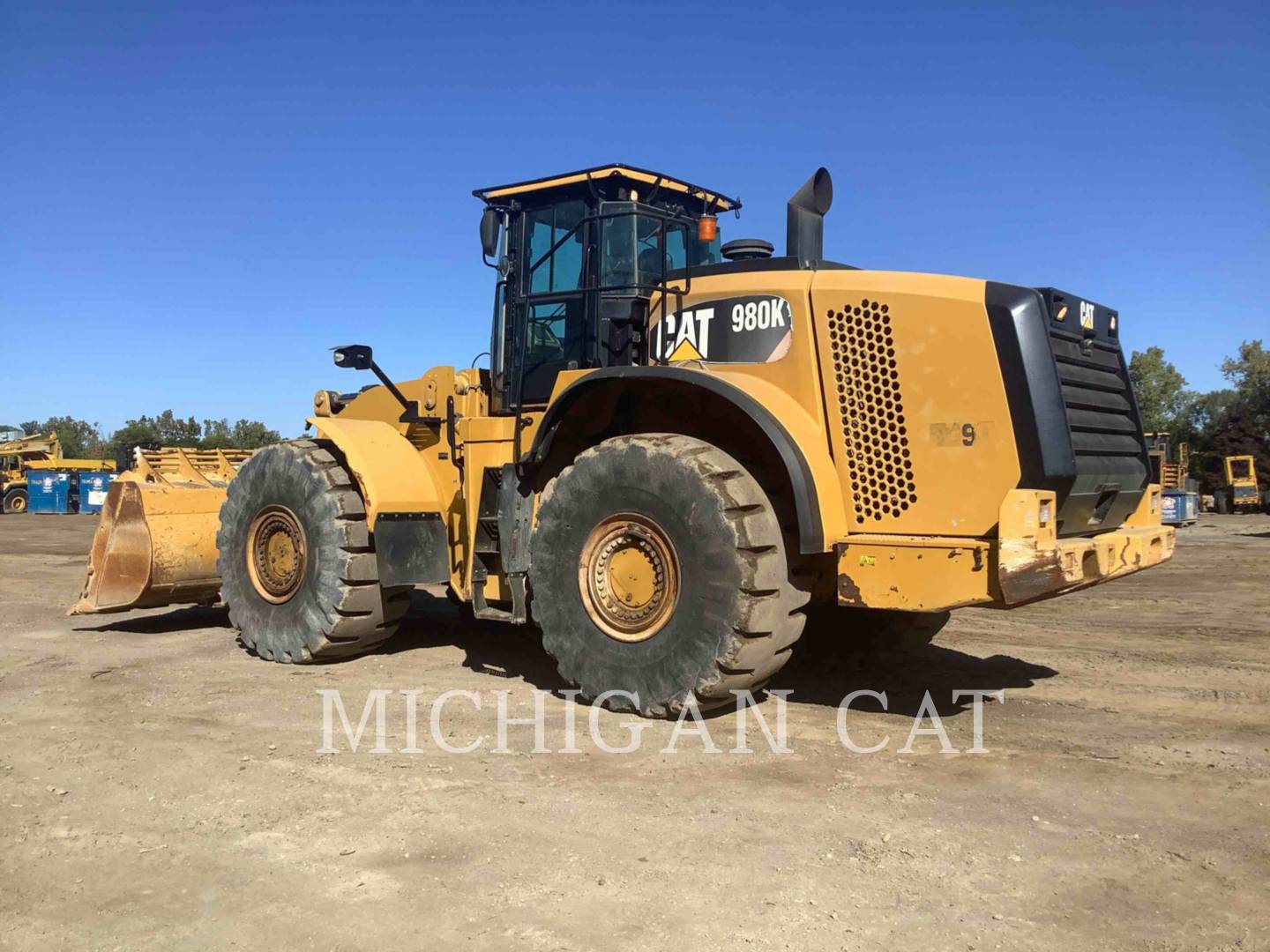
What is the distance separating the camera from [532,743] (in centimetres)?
522

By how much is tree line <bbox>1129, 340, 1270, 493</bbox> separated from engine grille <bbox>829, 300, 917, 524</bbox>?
157ft

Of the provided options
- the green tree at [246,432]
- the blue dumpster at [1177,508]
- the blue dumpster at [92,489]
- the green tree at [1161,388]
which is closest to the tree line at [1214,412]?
the green tree at [1161,388]

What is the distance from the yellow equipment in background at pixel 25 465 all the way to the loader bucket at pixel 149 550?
124ft

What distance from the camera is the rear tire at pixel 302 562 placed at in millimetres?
7066

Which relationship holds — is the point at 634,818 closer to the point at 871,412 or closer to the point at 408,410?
the point at 871,412

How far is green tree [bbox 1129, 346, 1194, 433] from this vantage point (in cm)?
6738

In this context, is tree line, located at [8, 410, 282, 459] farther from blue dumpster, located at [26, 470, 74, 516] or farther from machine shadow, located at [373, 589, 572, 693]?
machine shadow, located at [373, 589, 572, 693]

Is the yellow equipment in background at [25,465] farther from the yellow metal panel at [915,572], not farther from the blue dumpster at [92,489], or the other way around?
the yellow metal panel at [915,572]

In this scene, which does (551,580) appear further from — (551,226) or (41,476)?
(41,476)

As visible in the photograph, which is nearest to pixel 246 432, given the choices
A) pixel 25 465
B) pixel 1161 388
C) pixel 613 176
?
pixel 25 465

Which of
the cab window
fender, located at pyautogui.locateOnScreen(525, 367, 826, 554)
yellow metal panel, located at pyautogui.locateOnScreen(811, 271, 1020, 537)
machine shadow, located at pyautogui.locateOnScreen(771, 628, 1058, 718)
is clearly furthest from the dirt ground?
the cab window

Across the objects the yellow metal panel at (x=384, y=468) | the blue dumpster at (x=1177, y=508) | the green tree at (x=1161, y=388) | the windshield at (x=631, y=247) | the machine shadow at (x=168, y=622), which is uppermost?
the green tree at (x=1161, y=388)

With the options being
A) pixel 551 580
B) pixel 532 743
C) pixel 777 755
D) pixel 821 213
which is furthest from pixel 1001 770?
pixel 821 213

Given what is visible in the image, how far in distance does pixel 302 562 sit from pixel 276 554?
1.19 feet
